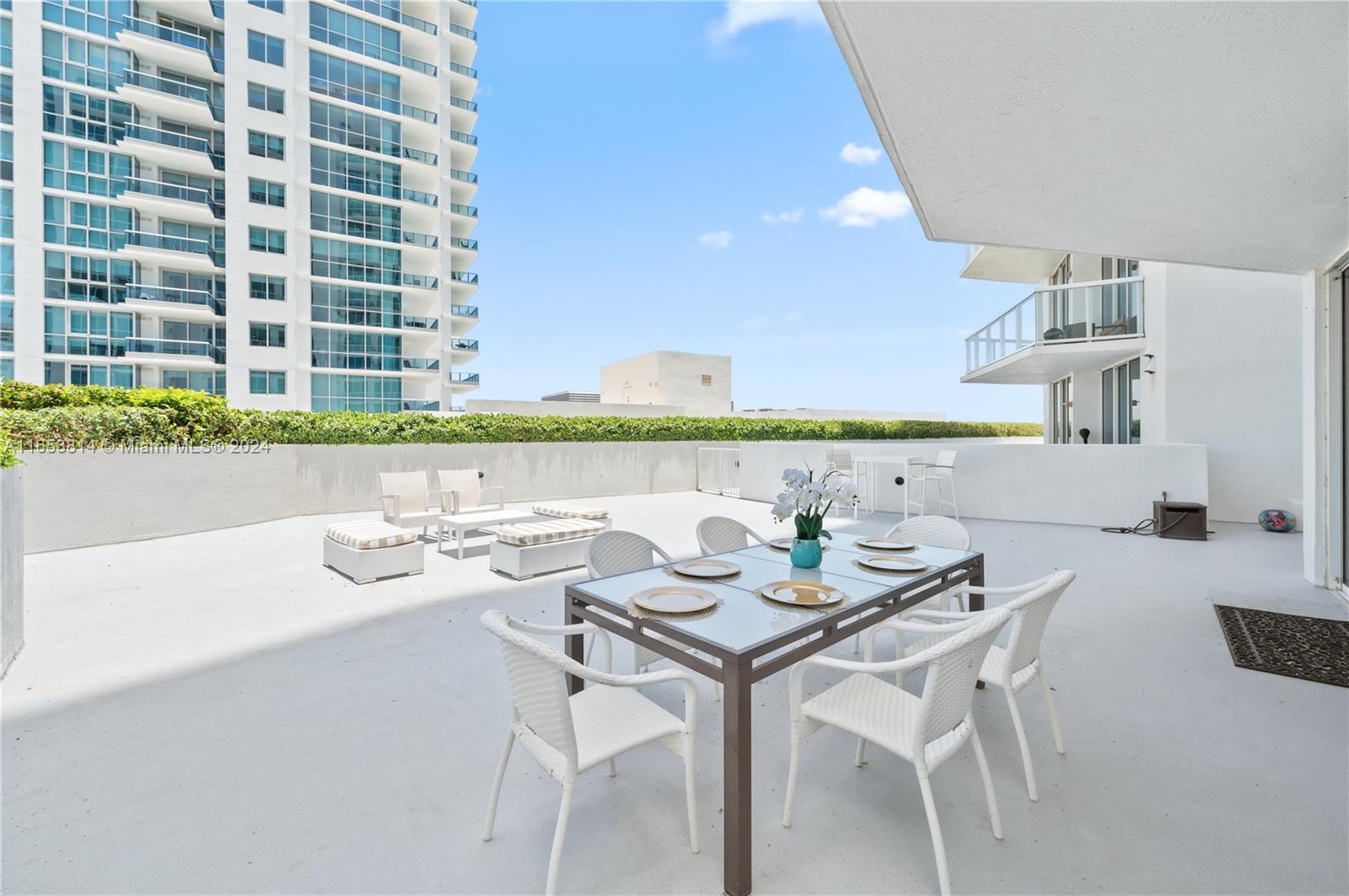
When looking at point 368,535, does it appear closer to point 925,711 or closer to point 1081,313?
point 925,711

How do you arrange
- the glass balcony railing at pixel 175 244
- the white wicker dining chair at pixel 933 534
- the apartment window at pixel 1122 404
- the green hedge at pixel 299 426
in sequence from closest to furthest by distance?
the white wicker dining chair at pixel 933 534 < the green hedge at pixel 299 426 < the apartment window at pixel 1122 404 < the glass balcony railing at pixel 175 244

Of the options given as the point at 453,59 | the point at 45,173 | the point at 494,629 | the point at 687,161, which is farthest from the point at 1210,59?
the point at 453,59

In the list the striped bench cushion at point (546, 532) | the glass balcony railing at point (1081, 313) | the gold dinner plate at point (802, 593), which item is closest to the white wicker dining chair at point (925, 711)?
the gold dinner plate at point (802, 593)

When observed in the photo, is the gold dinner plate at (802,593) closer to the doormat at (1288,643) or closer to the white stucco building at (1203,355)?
the doormat at (1288,643)

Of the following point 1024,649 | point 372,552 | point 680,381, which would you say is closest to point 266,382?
point 680,381

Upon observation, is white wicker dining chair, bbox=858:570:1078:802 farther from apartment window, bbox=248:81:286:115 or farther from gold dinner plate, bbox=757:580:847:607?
apartment window, bbox=248:81:286:115

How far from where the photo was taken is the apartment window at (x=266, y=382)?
22562mm

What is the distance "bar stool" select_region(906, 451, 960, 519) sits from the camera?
805 centimetres

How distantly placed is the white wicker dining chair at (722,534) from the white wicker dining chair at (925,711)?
1.49 metres

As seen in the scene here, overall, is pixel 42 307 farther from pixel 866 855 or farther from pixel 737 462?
pixel 866 855

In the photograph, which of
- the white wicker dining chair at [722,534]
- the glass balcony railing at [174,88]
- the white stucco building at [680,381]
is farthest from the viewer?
the white stucco building at [680,381]

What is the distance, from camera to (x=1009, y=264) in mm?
12234

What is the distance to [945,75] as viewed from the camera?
2332 millimetres

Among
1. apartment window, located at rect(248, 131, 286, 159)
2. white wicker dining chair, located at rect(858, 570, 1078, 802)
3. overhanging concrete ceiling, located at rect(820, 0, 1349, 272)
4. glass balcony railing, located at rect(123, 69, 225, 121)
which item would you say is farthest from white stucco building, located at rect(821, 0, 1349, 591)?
glass balcony railing, located at rect(123, 69, 225, 121)
